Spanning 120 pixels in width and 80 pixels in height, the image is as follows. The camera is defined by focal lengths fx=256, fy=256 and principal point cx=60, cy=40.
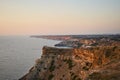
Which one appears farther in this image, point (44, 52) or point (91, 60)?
point (44, 52)

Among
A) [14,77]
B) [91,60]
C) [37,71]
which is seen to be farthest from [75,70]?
[14,77]

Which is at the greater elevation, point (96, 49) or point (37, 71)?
point (96, 49)

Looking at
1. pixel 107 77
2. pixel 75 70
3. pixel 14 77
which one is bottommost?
pixel 14 77

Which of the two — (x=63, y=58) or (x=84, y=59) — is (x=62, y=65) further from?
(x=84, y=59)

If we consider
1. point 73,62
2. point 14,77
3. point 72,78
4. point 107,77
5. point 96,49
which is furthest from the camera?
point 14,77

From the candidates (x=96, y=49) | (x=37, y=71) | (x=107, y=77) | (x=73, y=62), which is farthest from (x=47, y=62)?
(x=107, y=77)

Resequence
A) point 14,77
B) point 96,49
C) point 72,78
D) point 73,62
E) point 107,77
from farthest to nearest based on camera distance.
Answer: point 14,77, point 96,49, point 73,62, point 72,78, point 107,77

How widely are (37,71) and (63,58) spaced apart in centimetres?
636

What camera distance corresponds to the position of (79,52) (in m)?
51.6

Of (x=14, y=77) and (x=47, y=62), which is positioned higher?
(x=47, y=62)

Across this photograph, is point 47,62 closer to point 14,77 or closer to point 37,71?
point 37,71

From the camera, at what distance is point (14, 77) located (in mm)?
60469

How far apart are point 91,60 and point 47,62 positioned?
8952 millimetres

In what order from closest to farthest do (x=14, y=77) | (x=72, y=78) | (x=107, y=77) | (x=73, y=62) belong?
(x=107, y=77) < (x=72, y=78) < (x=73, y=62) < (x=14, y=77)
